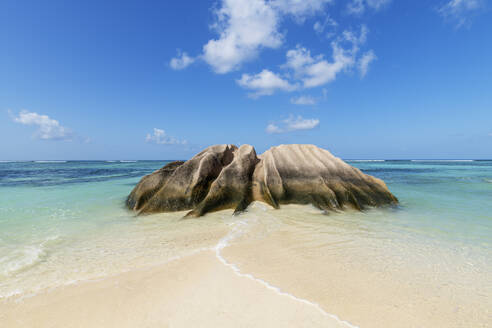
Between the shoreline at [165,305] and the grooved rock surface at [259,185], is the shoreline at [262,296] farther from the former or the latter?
the grooved rock surface at [259,185]

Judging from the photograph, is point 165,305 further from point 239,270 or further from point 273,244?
point 273,244

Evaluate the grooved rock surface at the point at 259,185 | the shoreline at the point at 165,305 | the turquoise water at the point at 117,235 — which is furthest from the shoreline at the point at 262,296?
the grooved rock surface at the point at 259,185

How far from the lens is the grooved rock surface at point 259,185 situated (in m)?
6.86

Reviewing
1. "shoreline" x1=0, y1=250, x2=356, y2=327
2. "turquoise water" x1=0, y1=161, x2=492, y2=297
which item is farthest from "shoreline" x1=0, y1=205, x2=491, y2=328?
"turquoise water" x1=0, y1=161, x2=492, y2=297

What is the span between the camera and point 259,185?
731 centimetres

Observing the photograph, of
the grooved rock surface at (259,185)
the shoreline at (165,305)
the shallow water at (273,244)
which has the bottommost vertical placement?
the shallow water at (273,244)

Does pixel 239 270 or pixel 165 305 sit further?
pixel 239 270

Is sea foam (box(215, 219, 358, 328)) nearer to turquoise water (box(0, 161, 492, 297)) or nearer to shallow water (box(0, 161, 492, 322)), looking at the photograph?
shallow water (box(0, 161, 492, 322))

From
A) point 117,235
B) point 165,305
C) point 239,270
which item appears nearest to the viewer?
point 165,305

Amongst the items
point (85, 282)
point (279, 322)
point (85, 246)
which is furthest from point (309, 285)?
point (85, 246)

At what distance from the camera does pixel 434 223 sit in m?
5.61

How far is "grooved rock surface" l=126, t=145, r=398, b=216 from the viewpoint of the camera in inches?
270

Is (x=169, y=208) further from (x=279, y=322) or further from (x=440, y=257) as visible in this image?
(x=440, y=257)

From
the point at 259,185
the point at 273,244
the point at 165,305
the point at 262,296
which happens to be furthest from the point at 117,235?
the point at 259,185
